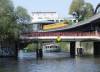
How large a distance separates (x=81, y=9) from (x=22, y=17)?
2770 inches

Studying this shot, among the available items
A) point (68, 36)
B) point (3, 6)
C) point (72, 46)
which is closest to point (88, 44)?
point (72, 46)

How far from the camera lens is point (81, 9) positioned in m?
169

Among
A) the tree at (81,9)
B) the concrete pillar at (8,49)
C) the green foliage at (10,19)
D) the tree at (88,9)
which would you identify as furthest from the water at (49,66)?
the tree at (81,9)

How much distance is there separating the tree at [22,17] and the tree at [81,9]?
66.9 metres

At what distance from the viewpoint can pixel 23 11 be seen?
329ft

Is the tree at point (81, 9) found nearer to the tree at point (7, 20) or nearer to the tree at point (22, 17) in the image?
the tree at point (22, 17)

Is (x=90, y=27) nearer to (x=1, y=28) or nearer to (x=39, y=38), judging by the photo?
(x=39, y=38)

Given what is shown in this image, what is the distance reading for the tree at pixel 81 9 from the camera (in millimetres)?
167750

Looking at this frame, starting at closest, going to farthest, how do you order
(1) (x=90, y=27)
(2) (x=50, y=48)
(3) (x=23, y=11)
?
1. (3) (x=23, y=11)
2. (1) (x=90, y=27)
3. (2) (x=50, y=48)

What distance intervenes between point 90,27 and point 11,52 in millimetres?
35153

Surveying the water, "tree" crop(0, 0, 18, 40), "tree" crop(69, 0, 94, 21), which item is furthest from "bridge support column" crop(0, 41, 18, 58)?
"tree" crop(69, 0, 94, 21)

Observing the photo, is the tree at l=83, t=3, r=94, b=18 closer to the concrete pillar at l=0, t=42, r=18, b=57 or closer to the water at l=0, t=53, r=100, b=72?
the concrete pillar at l=0, t=42, r=18, b=57

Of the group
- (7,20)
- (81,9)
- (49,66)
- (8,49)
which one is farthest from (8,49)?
(81,9)

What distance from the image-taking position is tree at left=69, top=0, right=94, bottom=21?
168m
